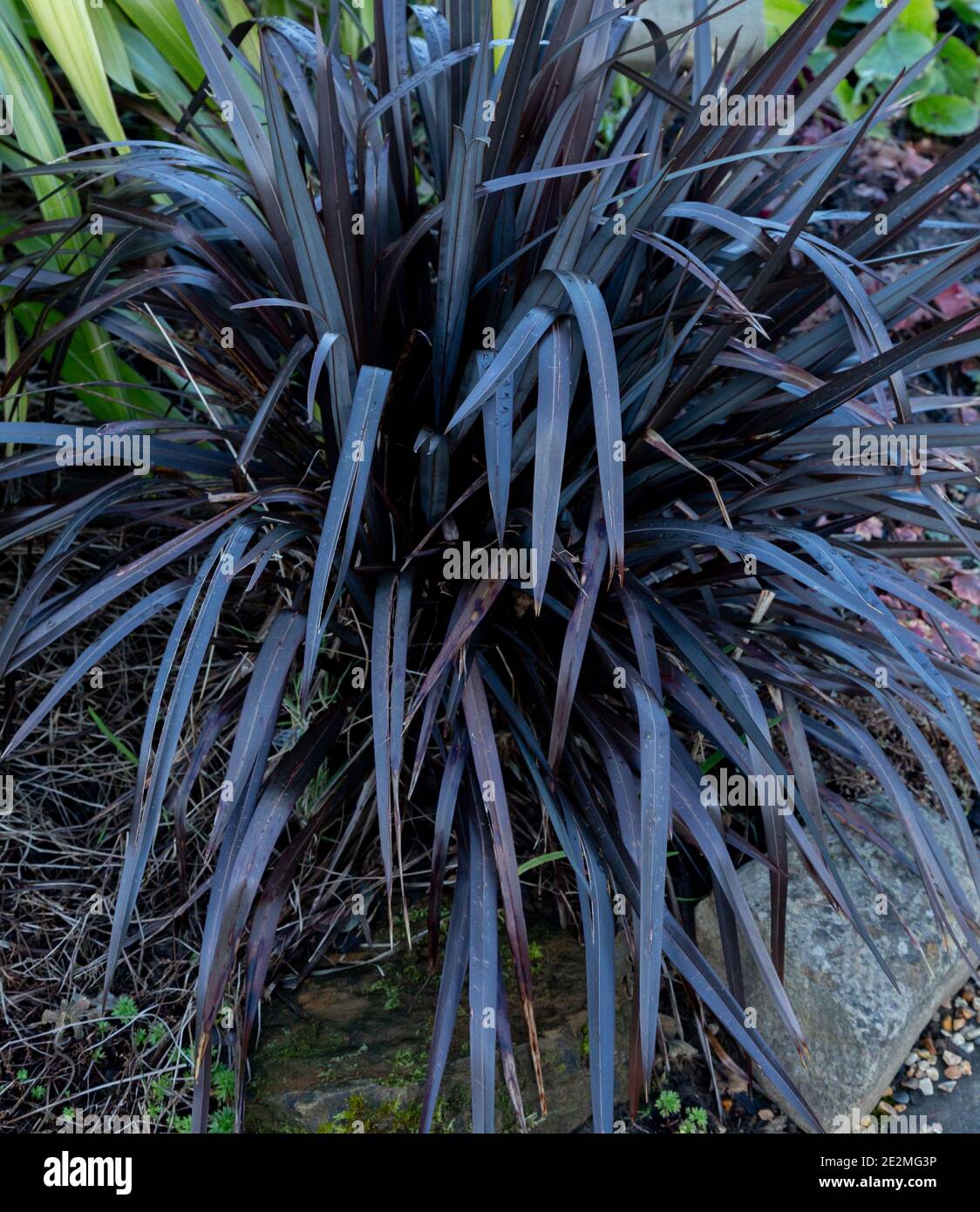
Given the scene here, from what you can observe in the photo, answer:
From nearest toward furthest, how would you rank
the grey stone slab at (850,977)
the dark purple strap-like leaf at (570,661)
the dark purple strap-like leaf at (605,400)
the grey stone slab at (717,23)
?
the dark purple strap-like leaf at (605,400)
the dark purple strap-like leaf at (570,661)
the grey stone slab at (850,977)
the grey stone slab at (717,23)

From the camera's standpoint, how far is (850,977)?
5.48 ft

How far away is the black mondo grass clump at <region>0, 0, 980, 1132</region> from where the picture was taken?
1318 millimetres

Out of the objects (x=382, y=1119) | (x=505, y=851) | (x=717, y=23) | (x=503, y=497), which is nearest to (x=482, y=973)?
(x=505, y=851)

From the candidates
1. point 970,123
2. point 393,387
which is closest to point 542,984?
point 393,387

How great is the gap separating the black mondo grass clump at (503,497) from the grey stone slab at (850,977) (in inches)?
3.8

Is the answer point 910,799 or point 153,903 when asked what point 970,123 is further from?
point 153,903

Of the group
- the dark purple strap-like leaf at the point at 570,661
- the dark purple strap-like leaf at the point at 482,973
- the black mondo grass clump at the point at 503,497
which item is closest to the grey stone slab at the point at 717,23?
the black mondo grass clump at the point at 503,497

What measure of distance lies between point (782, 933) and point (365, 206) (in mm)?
1211

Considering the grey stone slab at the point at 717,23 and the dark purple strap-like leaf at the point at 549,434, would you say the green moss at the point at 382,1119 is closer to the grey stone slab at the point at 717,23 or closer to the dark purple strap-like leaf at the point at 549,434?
the dark purple strap-like leaf at the point at 549,434

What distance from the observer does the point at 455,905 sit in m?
1.44

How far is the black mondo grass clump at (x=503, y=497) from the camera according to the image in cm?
132

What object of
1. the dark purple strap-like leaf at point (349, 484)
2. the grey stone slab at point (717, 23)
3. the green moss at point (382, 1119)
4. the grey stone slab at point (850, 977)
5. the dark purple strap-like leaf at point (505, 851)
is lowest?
the green moss at point (382, 1119)

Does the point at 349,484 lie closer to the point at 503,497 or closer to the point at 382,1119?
the point at 503,497
